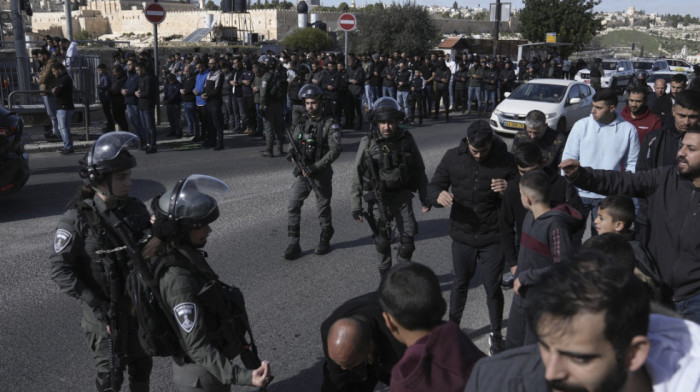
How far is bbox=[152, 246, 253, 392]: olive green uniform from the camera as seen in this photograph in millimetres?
2744

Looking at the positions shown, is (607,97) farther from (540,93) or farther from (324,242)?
(540,93)

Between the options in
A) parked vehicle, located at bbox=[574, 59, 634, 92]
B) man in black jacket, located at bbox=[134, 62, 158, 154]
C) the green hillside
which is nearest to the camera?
man in black jacket, located at bbox=[134, 62, 158, 154]

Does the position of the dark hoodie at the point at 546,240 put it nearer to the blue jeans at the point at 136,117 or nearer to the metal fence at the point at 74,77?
the blue jeans at the point at 136,117

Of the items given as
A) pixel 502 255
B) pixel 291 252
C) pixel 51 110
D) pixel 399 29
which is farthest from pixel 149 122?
pixel 399 29

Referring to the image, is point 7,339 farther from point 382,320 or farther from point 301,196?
point 382,320

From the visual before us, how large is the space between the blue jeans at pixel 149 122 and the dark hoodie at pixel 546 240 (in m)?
9.85

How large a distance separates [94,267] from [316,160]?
3594 millimetres

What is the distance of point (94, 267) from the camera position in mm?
3398

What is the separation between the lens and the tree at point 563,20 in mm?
45166

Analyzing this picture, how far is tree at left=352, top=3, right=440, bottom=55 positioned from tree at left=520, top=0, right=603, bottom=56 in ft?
27.2

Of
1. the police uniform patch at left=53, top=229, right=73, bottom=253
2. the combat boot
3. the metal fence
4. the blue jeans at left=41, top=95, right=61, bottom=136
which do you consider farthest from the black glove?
the metal fence

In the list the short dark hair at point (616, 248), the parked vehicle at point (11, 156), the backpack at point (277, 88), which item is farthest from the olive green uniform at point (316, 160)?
the backpack at point (277, 88)

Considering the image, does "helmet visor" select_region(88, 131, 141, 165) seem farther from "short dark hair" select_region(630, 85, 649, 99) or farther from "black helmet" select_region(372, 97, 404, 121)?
"short dark hair" select_region(630, 85, 649, 99)

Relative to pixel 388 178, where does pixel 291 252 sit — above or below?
below
